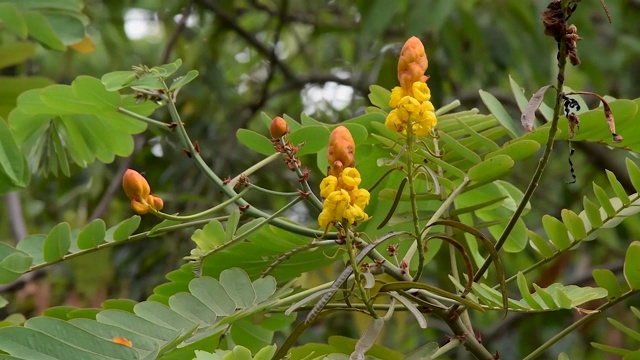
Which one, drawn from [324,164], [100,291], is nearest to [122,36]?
[100,291]


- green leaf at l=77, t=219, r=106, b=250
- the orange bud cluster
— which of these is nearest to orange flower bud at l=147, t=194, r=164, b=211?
the orange bud cluster

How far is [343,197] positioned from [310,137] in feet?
0.72

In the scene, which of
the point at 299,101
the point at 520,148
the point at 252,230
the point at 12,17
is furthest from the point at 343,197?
the point at 299,101

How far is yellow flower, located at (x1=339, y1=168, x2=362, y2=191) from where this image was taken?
0.58 m

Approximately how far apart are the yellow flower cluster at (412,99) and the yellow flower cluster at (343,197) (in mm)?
56

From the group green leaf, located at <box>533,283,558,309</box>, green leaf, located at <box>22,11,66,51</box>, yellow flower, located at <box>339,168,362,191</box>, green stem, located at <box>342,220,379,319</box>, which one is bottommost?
green leaf, located at <box>533,283,558,309</box>

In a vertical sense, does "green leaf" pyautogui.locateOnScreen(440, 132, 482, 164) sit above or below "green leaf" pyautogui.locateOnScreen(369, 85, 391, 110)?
below

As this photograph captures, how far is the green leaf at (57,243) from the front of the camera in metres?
0.77

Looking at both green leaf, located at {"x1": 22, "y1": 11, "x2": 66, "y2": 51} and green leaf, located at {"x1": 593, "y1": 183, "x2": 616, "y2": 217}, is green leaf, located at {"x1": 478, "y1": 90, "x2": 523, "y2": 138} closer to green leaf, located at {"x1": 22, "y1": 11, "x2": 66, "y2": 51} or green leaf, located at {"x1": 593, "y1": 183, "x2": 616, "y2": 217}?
green leaf, located at {"x1": 593, "y1": 183, "x2": 616, "y2": 217}

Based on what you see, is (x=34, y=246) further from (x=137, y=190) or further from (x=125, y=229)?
(x=137, y=190)

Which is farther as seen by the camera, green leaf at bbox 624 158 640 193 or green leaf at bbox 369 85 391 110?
green leaf at bbox 369 85 391 110

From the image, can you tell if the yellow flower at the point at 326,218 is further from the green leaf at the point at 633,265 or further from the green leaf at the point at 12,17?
the green leaf at the point at 12,17

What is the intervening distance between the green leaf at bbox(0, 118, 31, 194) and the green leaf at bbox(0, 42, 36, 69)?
1.37ft

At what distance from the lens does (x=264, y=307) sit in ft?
2.09
